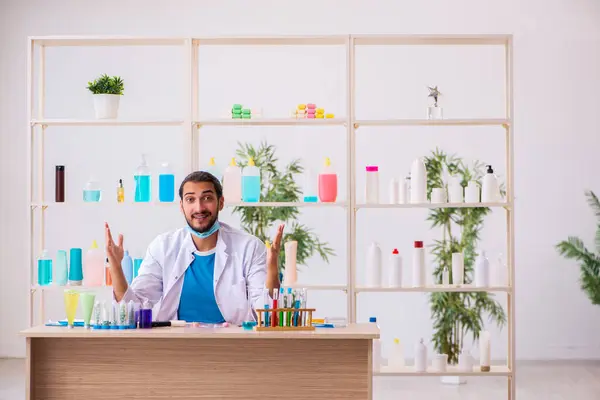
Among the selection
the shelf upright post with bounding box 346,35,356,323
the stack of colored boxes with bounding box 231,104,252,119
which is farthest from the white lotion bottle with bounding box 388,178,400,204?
the stack of colored boxes with bounding box 231,104,252,119

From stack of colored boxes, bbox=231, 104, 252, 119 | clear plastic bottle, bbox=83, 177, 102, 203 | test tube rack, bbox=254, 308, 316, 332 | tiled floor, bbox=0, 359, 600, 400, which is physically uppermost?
stack of colored boxes, bbox=231, 104, 252, 119

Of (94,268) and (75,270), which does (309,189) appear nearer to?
(94,268)

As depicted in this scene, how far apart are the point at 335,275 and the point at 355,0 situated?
2069 mm

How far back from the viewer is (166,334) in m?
3.14

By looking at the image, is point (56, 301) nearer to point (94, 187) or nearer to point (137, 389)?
point (94, 187)

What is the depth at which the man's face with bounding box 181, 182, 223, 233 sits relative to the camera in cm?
376

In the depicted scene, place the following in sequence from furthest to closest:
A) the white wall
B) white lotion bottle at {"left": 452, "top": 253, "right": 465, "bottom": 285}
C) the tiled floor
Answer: the white wall → the tiled floor → white lotion bottle at {"left": 452, "top": 253, "right": 465, "bottom": 285}

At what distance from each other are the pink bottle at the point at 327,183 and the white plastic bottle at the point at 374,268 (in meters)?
0.37

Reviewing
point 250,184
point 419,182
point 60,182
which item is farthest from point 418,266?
point 60,182

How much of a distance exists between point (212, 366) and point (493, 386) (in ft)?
10.4

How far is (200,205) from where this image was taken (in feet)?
12.4

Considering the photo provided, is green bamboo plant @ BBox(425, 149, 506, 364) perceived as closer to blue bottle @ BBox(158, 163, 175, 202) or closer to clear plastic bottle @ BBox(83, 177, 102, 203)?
blue bottle @ BBox(158, 163, 175, 202)

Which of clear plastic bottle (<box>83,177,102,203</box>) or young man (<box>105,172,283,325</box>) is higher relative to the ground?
clear plastic bottle (<box>83,177,102,203</box>)

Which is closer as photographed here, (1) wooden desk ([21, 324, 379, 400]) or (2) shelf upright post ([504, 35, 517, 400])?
(1) wooden desk ([21, 324, 379, 400])
